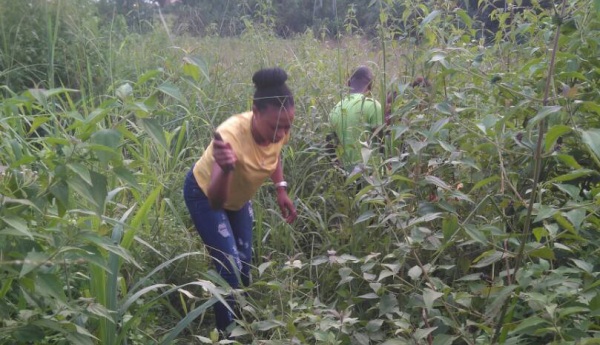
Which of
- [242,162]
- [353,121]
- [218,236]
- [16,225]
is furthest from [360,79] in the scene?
[16,225]

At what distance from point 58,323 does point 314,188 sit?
8.26 ft

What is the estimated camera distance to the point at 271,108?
394cm

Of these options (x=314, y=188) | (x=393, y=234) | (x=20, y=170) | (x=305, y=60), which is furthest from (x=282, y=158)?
(x=20, y=170)

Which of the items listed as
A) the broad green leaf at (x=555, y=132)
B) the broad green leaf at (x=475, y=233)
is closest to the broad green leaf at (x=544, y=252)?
the broad green leaf at (x=475, y=233)

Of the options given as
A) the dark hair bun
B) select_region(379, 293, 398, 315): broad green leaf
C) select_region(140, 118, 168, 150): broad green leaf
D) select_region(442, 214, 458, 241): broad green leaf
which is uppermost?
select_region(140, 118, 168, 150): broad green leaf

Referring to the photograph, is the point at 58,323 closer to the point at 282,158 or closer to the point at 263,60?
the point at 282,158

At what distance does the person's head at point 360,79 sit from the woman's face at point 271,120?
1439mm

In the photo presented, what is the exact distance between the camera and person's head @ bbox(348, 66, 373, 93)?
535 cm

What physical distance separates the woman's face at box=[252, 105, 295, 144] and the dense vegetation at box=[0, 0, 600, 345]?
513 millimetres

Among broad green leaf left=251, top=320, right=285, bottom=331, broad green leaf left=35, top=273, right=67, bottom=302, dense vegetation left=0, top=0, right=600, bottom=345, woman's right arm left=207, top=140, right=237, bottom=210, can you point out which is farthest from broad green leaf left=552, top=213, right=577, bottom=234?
woman's right arm left=207, top=140, right=237, bottom=210

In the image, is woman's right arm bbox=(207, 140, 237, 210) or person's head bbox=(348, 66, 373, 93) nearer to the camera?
woman's right arm bbox=(207, 140, 237, 210)

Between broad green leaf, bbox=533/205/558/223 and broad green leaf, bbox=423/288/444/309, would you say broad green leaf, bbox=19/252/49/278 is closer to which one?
broad green leaf, bbox=423/288/444/309

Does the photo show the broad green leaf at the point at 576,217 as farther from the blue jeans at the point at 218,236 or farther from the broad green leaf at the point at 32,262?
the blue jeans at the point at 218,236

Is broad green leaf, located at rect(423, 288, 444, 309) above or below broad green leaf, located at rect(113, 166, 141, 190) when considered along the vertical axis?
below
